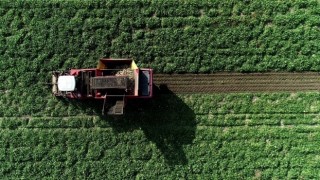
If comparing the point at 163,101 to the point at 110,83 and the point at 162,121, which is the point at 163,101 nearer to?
the point at 162,121

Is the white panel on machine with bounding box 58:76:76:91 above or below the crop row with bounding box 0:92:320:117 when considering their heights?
above

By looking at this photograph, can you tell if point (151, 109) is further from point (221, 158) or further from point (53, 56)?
point (53, 56)

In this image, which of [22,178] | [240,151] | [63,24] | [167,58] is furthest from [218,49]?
[22,178]

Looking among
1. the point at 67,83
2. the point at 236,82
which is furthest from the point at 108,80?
the point at 236,82


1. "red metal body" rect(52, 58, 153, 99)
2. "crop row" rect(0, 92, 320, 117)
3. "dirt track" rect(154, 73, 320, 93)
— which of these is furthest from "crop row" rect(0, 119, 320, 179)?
"red metal body" rect(52, 58, 153, 99)

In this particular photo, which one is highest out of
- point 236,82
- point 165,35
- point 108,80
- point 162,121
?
point 165,35

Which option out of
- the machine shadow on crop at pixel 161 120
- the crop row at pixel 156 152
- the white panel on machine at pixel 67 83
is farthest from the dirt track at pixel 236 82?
the white panel on machine at pixel 67 83

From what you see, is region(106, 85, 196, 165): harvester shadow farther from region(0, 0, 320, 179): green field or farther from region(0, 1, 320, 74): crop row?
region(0, 1, 320, 74): crop row
